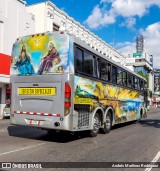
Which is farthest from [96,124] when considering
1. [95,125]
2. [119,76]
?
[119,76]

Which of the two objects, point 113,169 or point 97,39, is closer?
point 113,169

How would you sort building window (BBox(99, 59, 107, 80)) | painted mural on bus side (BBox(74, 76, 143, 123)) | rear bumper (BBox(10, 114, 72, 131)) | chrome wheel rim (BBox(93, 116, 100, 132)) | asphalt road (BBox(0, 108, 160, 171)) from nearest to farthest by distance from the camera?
asphalt road (BBox(0, 108, 160, 171)) → rear bumper (BBox(10, 114, 72, 131)) → painted mural on bus side (BBox(74, 76, 143, 123)) → chrome wheel rim (BBox(93, 116, 100, 132)) → building window (BBox(99, 59, 107, 80))

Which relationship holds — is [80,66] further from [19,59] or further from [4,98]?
[4,98]

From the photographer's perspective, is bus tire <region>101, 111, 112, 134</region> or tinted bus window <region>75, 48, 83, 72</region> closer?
tinted bus window <region>75, 48, 83, 72</region>

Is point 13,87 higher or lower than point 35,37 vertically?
lower

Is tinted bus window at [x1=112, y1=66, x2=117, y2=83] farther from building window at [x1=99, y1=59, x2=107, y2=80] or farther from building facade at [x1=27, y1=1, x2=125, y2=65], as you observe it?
building facade at [x1=27, y1=1, x2=125, y2=65]

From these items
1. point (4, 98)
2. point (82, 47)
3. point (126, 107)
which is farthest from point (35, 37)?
point (4, 98)

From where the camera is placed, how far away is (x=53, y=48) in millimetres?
9430

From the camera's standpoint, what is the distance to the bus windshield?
9.23 metres

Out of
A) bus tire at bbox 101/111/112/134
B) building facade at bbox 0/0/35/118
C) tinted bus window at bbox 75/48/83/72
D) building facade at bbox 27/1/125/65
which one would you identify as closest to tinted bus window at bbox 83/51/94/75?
tinted bus window at bbox 75/48/83/72

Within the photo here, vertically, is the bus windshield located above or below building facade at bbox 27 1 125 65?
below

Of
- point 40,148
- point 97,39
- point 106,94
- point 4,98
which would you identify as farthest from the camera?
point 97,39

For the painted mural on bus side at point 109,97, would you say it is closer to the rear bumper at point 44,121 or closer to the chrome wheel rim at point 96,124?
the chrome wheel rim at point 96,124

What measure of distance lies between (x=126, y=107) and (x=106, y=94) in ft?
12.1
